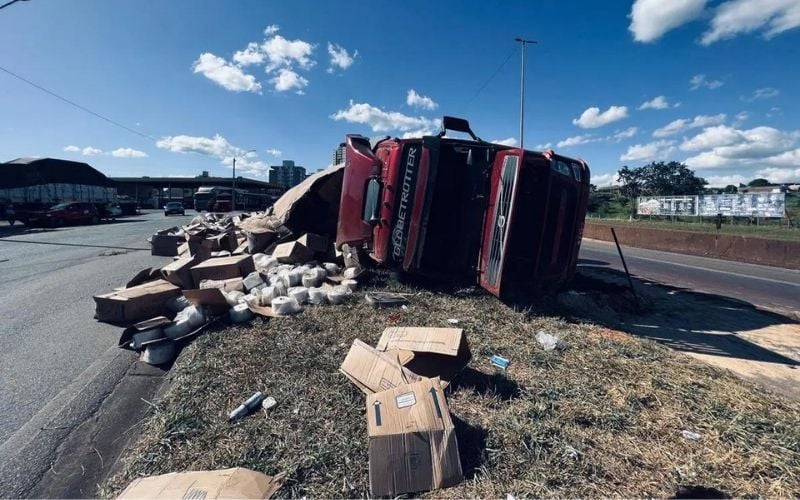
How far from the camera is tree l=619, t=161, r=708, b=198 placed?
45.0 m

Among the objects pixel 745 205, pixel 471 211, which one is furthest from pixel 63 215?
pixel 745 205

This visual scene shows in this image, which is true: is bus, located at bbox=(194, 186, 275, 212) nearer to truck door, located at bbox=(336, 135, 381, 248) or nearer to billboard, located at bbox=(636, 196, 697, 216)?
truck door, located at bbox=(336, 135, 381, 248)

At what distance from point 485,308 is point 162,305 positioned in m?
3.84

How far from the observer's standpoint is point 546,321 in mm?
4266

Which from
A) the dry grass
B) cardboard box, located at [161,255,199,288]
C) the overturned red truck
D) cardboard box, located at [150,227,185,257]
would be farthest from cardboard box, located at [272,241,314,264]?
cardboard box, located at [150,227,185,257]

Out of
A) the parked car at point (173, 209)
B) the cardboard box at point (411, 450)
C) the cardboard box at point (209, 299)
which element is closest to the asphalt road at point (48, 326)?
the cardboard box at point (209, 299)

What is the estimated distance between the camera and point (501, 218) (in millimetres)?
4500

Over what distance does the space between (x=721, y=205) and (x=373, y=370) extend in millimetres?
26734

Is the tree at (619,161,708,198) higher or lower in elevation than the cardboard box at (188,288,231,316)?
higher

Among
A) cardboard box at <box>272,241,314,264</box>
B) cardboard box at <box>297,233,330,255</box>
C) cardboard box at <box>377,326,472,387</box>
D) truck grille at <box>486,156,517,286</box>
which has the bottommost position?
cardboard box at <box>377,326,472,387</box>

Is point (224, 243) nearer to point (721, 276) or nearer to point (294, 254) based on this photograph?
point (294, 254)

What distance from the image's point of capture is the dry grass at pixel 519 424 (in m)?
1.91

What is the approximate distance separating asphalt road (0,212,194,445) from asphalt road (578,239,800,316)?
9.27 metres

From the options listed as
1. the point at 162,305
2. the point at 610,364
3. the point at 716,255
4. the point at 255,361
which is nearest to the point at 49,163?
the point at 162,305
